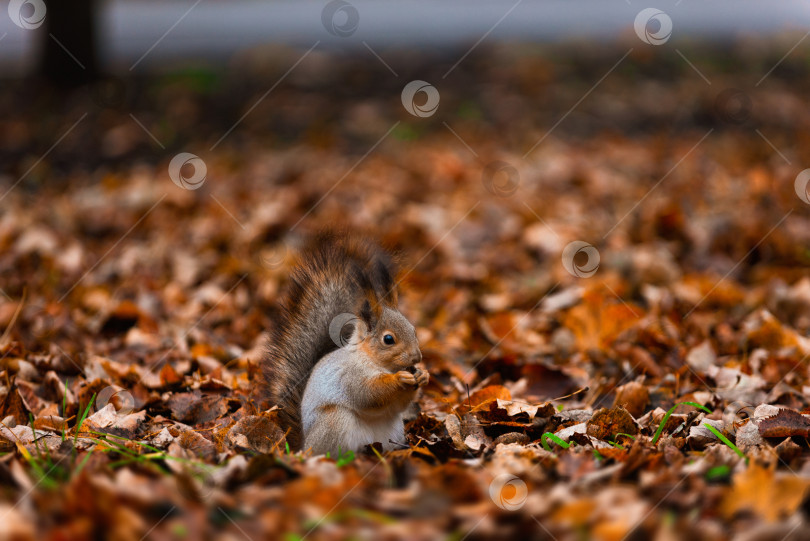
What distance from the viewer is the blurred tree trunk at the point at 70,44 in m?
7.47

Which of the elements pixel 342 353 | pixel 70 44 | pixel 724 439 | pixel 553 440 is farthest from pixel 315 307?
pixel 70 44

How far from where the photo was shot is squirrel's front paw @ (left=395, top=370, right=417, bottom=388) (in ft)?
7.77

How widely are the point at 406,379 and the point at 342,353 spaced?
0.24 m

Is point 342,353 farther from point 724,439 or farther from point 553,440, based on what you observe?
point 724,439

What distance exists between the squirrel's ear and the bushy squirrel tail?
1 cm

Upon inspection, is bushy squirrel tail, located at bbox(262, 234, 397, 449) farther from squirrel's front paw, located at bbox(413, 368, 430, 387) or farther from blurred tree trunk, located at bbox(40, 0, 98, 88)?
blurred tree trunk, located at bbox(40, 0, 98, 88)

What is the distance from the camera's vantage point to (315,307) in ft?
8.57

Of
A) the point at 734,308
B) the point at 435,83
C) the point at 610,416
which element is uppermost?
the point at 435,83

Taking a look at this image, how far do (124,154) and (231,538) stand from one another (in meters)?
5.56

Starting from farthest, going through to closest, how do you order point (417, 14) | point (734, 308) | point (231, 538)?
point (417, 14) → point (734, 308) → point (231, 538)

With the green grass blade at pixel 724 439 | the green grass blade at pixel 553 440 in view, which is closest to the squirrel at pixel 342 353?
the green grass blade at pixel 553 440

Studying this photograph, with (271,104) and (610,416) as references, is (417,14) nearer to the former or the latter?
(271,104)

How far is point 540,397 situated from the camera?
3191 mm

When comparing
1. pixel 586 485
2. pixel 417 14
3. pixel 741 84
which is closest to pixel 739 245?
pixel 586 485
